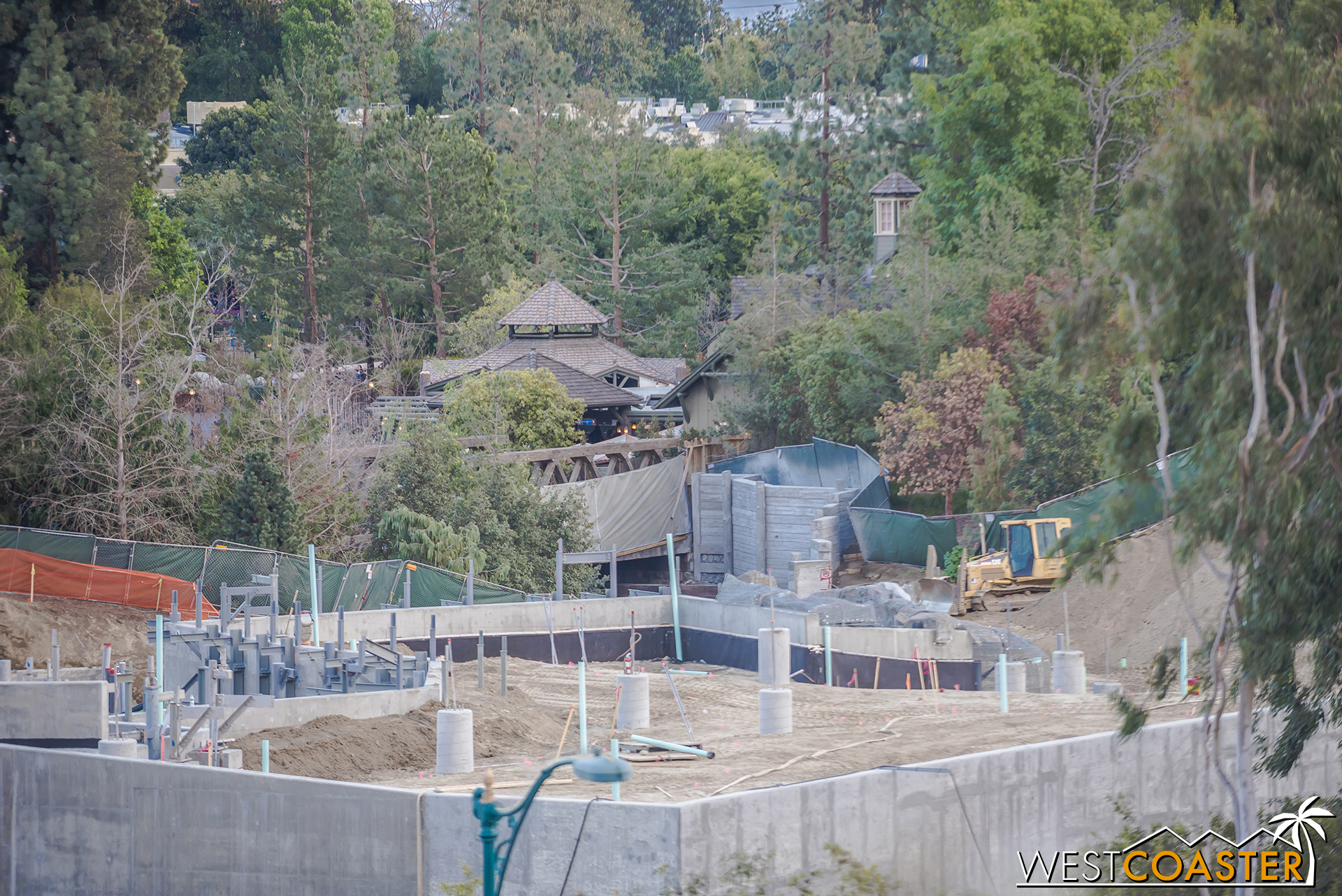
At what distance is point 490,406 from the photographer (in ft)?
156

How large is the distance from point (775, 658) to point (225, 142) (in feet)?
248

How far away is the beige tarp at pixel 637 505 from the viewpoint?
1768 inches

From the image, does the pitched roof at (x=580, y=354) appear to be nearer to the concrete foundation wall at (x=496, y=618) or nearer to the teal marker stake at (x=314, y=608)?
the concrete foundation wall at (x=496, y=618)

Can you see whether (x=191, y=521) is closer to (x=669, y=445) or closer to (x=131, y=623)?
(x=131, y=623)

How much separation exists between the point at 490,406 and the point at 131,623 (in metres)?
18.6

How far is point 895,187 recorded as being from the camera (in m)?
58.3

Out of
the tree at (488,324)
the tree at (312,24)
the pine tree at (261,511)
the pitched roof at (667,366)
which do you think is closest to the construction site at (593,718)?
the pine tree at (261,511)

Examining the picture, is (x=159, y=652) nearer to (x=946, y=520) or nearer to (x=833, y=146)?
(x=946, y=520)

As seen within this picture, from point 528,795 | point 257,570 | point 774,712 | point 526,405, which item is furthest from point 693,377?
point 528,795

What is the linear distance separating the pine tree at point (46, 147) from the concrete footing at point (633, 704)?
34488 millimetres

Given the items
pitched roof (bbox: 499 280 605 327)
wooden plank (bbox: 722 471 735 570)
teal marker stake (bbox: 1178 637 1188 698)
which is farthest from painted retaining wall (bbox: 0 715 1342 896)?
pitched roof (bbox: 499 280 605 327)

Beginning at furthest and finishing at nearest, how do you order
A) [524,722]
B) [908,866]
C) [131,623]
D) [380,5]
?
[380,5]
[131,623]
[524,722]
[908,866]

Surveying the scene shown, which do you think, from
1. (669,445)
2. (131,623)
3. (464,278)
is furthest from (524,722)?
(464,278)

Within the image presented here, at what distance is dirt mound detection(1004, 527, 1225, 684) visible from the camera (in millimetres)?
29047
